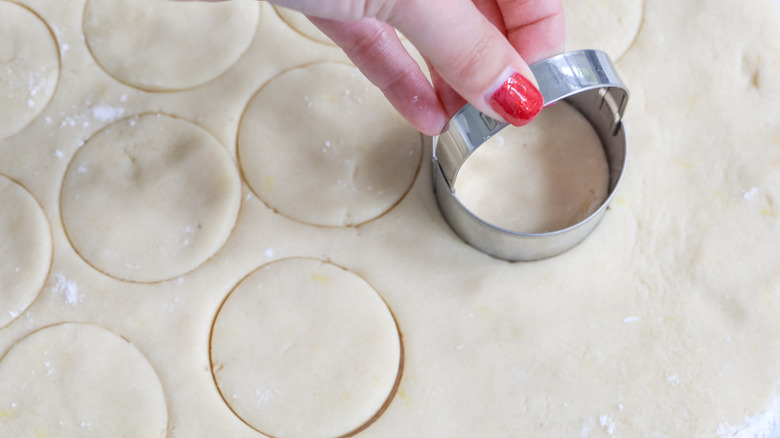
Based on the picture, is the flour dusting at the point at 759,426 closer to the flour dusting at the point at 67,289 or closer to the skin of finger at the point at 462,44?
the skin of finger at the point at 462,44

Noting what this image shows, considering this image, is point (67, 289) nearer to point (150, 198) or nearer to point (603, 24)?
point (150, 198)

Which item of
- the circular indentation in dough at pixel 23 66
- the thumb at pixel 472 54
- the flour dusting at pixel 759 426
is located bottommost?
the flour dusting at pixel 759 426

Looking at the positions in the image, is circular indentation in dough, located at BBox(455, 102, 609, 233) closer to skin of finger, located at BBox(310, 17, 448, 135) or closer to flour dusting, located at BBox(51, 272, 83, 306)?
skin of finger, located at BBox(310, 17, 448, 135)

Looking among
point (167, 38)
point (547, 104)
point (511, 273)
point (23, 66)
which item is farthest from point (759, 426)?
point (23, 66)

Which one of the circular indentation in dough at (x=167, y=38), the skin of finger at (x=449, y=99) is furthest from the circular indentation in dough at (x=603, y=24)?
the circular indentation in dough at (x=167, y=38)

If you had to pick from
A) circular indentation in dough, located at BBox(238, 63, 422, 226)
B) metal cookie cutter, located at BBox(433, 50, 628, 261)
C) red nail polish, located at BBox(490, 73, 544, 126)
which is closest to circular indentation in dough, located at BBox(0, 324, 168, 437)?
circular indentation in dough, located at BBox(238, 63, 422, 226)

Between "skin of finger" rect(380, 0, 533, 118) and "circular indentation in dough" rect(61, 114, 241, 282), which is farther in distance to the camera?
"circular indentation in dough" rect(61, 114, 241, 282)
